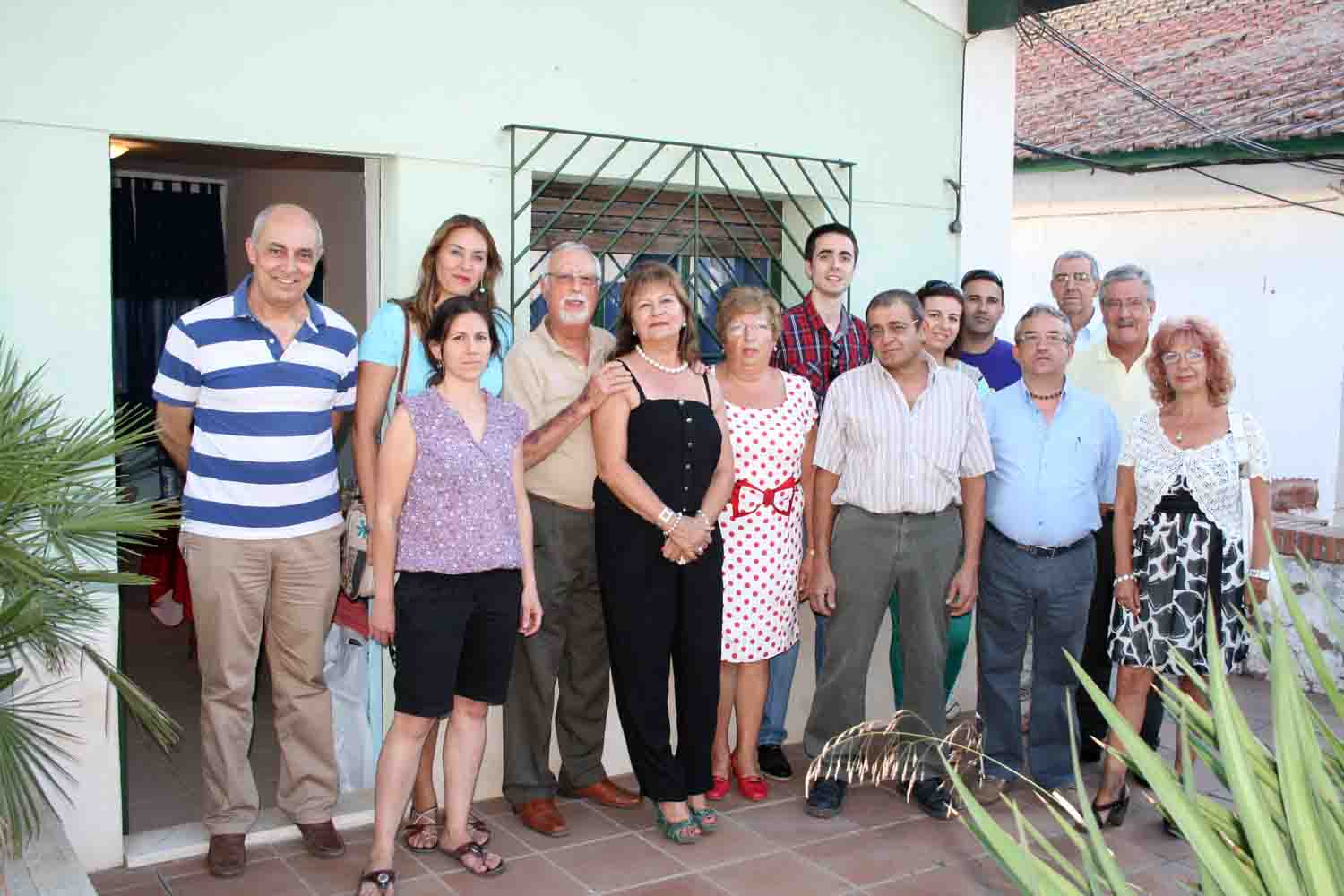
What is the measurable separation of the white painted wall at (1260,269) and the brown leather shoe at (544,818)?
766cm

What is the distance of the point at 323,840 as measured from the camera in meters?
4.33

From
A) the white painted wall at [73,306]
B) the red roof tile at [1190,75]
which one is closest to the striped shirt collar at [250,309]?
the white painted wall at [73,306]

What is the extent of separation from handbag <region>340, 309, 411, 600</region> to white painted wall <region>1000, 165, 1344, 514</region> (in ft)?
25.9

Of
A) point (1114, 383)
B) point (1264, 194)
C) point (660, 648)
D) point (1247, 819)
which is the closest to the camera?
point (1247, 819)

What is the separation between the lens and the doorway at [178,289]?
522 centimetres

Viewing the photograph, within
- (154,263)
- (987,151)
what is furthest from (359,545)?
(154,263)

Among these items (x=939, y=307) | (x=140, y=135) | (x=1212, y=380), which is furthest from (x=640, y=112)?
(x=1212, y=380)

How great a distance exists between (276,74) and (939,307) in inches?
104

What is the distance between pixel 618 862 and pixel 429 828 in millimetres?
656

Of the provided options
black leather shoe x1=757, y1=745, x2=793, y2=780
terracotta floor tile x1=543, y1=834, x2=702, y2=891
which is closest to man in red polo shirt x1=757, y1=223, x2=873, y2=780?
black leather shoe x1=757, y1=745, x2=793, y2=780

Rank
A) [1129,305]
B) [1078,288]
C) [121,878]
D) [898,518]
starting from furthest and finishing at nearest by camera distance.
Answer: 1. [1078,288]
2. [1129,305]
3. [898,518]
4. [121,878]

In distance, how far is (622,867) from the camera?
4324 millimetres

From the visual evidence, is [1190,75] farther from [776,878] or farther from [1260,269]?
[776,878]

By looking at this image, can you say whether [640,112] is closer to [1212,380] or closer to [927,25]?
[927,25]
